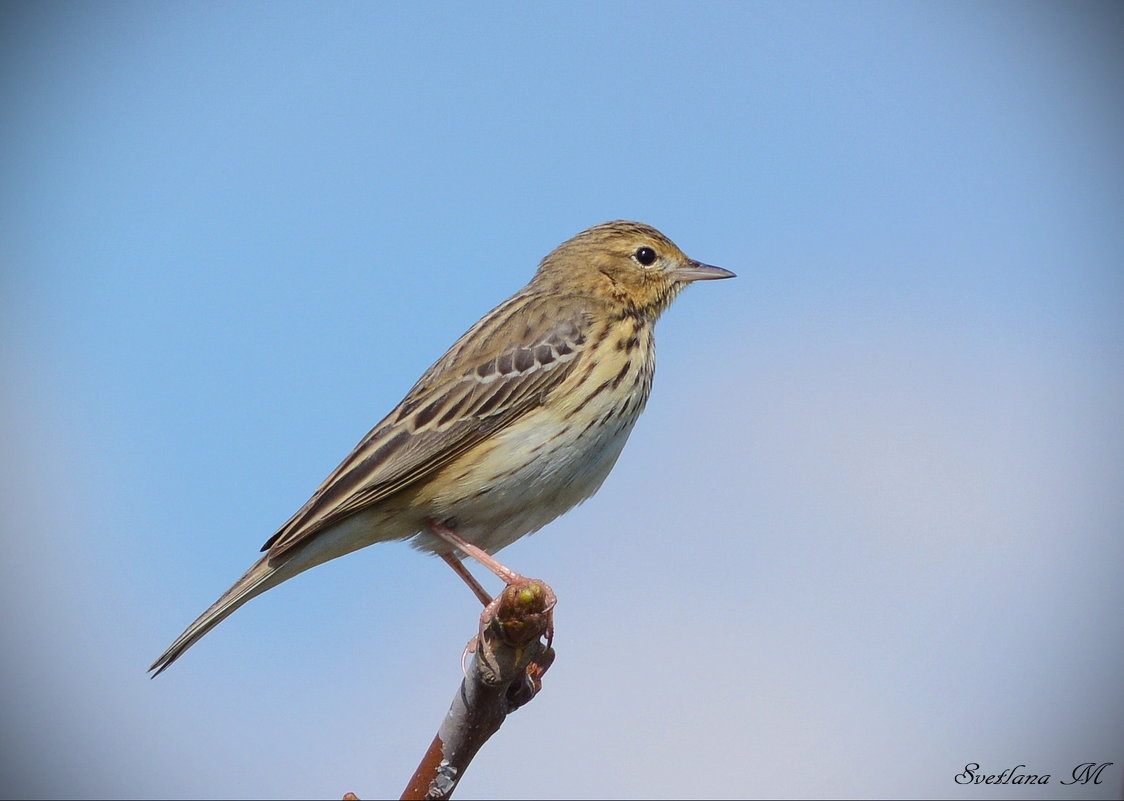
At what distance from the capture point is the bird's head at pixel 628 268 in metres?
9.51

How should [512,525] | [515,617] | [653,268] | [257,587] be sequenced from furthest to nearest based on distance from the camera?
[653,268], [512,525], [257,587], [515,617]

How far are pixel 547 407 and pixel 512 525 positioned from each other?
0.85 meters

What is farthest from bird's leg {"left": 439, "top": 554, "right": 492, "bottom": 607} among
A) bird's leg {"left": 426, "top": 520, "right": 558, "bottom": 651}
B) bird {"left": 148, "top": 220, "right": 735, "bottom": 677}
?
bird's leg {"left": 426, "top": 520, "right": 558, "bottom": 651}

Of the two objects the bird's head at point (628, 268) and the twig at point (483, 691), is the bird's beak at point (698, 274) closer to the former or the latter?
the bird's head at point (628, 268)

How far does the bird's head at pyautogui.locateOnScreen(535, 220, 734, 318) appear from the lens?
31.2 ft

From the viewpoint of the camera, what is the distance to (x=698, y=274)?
9.83m

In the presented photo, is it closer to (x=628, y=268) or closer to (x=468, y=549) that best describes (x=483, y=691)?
(x=468, y=549)

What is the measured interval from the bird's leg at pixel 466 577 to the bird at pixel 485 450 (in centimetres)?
1

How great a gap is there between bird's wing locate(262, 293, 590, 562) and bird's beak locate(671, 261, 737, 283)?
1.32m

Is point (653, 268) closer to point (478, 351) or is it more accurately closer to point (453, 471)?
point (478, 351)

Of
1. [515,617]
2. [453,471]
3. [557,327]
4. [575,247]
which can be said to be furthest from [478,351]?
[515,617]

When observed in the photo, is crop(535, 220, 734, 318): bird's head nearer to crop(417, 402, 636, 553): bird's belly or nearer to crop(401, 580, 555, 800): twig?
crop(417, 402, 636, 553): bird's belly

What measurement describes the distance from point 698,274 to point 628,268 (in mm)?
614

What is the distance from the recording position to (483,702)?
18.8 feet
